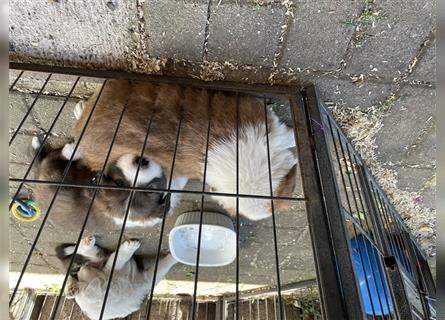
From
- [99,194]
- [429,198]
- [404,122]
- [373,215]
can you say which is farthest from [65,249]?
[429,198]

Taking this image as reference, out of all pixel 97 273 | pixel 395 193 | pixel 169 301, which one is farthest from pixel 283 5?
pixel 169 301

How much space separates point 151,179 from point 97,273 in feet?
4.28

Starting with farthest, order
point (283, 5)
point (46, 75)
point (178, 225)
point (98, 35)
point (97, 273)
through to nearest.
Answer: point (97, 273) < point (178, 225) < point (46, 75) < point (98, 35) < point (283, 5)

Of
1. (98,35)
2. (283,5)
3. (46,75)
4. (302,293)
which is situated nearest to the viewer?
(283,5)

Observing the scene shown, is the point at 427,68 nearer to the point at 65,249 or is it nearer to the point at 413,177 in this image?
the point at 413,177

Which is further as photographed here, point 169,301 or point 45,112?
point 169,301

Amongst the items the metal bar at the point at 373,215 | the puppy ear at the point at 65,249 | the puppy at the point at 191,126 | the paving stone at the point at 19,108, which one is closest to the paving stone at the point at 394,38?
the puppy at the point at 191,126

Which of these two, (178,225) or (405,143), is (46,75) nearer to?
(178,225)

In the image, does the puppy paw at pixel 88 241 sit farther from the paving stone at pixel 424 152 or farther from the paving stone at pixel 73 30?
the paving stone at pixel 424 152

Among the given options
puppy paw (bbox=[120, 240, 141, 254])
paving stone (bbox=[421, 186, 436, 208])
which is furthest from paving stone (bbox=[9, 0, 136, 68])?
paving stone (bbox=[421, 186, 436, 208])

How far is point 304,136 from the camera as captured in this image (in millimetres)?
1275

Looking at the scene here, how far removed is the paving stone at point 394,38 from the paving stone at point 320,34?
0.23ft

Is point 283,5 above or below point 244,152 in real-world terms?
above

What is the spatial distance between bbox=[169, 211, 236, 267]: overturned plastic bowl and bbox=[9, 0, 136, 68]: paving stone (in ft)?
3.16
